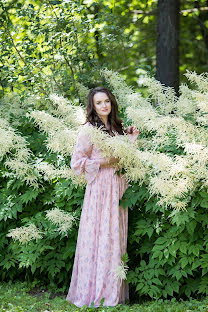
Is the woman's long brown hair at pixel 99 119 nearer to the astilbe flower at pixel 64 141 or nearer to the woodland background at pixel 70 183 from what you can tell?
the astilbe flower at pixel 64 141

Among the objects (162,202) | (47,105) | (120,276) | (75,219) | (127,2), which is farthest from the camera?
(127,2)

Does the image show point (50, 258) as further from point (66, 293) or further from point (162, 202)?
point (162, 202)

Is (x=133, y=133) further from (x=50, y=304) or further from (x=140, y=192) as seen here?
(x=50, y=304)

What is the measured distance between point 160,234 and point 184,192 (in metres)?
0.69

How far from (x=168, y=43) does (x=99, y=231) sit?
3.31 metres

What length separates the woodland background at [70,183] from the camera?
12.5 ft

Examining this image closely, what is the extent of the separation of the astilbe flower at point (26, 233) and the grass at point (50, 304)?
565 mm

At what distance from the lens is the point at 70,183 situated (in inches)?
179

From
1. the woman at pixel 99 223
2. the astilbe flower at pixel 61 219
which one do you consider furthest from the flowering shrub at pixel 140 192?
the woman at pixel 99 223

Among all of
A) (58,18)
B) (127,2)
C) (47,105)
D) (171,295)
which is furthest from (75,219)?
(127,2)

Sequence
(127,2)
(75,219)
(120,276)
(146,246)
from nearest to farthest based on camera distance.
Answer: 1. (120,276)
2. (146,246)
3. (75,219)
4. (127,2)

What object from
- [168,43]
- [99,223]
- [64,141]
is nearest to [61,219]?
[99,223]

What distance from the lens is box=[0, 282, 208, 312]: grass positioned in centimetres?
367

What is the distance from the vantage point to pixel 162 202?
Result: 11.3 feet
